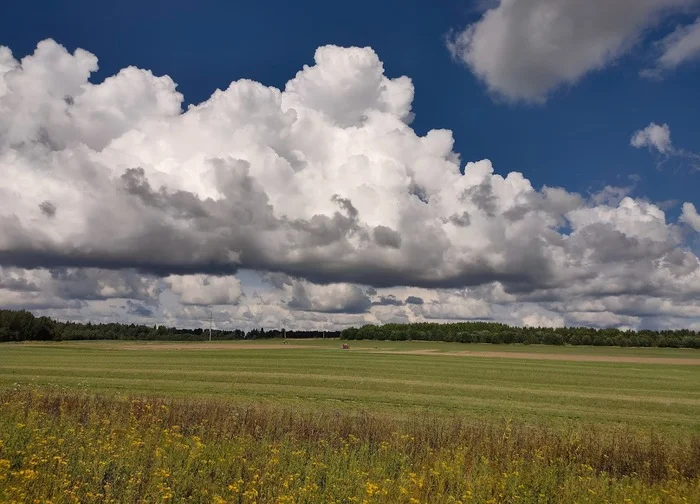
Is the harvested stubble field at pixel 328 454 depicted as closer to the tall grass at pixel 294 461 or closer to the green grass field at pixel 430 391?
the tall grass at pixel 294 461

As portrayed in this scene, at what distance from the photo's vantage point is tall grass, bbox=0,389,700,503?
1149cm

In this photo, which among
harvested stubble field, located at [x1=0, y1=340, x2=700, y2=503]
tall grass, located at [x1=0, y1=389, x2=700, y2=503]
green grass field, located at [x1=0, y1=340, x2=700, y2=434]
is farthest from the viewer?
green grass field, located at [x1=0, y1=340, x2=700, y2=434]

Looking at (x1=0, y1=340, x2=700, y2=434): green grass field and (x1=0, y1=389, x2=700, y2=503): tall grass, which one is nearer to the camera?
(x1=0, y1=389, x2=700, y2=503): tall grass

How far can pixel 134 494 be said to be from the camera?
11.0 meters

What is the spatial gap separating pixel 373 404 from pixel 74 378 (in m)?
24.0

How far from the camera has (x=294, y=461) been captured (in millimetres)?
14148

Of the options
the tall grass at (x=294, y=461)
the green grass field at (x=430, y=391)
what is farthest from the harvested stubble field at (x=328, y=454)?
the green grass field at (x=430, y=391)

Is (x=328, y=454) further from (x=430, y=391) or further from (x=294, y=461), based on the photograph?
(x=430, y=391)

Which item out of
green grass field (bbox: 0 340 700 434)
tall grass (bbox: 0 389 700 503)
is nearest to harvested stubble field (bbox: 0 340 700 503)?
tall grass (bbox: 0 389 700 503)

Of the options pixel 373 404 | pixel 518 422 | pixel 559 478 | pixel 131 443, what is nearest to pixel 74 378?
pixel 373 404

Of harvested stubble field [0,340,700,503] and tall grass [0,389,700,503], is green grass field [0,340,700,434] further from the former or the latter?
tall grass [0,389,700,503]

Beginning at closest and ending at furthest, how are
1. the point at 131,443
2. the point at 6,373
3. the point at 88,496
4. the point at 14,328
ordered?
the point at 88,496 → the point at 131,443 → the point at 6,373 → the point at 14,328

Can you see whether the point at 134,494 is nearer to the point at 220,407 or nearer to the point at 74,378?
the point at 220,407

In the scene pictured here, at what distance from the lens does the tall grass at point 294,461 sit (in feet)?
37.7
